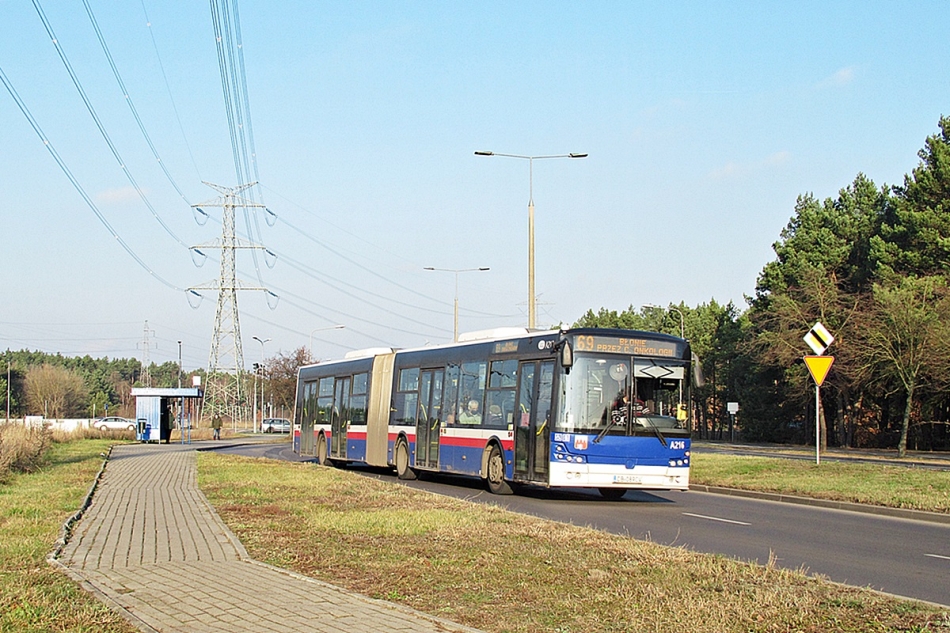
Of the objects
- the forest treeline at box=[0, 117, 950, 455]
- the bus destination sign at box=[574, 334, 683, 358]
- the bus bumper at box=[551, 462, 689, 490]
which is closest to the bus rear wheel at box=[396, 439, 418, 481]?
the bus bumper at box=[551, 462, 689, 490]

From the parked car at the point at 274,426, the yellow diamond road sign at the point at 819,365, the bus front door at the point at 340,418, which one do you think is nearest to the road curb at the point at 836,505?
the yellow diamond road sign at the point at 819,365

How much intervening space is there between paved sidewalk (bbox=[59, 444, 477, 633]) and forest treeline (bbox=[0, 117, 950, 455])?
113 ft

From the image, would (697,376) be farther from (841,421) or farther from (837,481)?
(841,421)

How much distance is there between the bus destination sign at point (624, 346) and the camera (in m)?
19.1

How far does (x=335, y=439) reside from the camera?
101 ft

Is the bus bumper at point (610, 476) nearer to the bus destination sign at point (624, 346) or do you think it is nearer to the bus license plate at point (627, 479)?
the bus license plate at point (627, 479)

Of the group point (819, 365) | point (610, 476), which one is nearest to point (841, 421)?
point (819, 365)

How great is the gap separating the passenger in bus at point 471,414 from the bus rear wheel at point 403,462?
355 cm

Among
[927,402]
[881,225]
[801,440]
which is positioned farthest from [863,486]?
[801,440]

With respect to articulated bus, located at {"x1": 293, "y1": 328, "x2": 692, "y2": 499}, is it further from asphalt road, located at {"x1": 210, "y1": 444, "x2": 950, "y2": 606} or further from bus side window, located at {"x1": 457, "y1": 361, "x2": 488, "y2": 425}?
asphalt road, located at {"x1": 210, "y1": 444, "x2": 950, "y2": 606}

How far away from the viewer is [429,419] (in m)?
24.5

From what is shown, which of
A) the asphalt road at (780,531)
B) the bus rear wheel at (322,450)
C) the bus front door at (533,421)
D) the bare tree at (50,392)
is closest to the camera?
the asphalt road at (780,531)

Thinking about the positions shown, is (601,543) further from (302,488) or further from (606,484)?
(302,488)

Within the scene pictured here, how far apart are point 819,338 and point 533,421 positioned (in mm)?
8973
